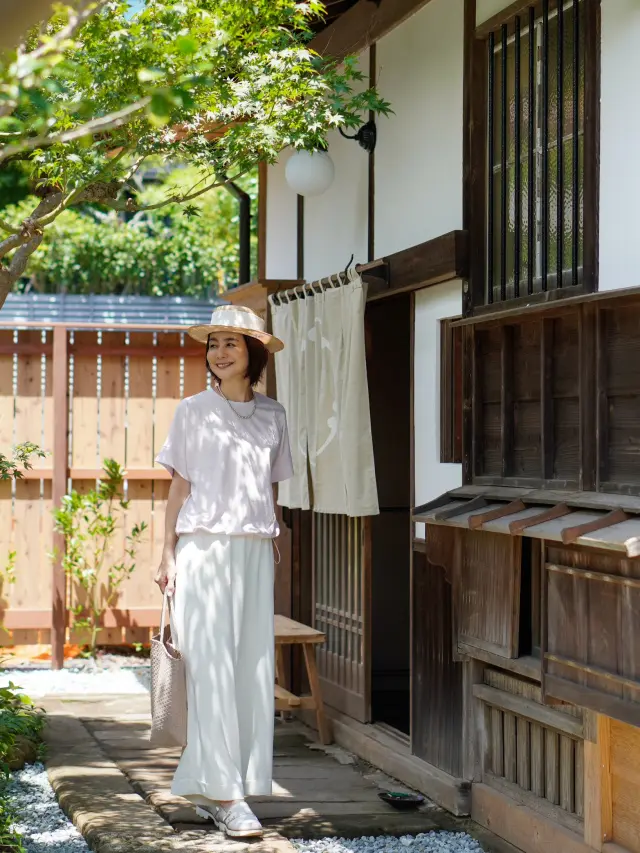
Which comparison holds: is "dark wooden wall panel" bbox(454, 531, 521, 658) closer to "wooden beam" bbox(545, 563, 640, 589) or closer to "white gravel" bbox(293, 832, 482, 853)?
"wooden beam" bbox(545, 563, 640, 589)

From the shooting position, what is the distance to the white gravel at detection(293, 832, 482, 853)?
4707 mm

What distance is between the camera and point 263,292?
7.59 m

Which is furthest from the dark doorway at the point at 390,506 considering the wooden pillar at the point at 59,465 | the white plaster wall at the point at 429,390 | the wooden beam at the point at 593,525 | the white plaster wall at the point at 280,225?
the wooden beam at the point at 593,525

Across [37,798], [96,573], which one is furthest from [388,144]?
[96,573]

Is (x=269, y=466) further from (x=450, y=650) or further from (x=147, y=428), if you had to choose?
(x=147, y=428)

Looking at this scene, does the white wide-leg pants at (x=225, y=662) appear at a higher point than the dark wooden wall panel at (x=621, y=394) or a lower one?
lower

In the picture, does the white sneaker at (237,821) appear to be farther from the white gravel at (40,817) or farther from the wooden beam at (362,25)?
the wooden beam at (362,25)

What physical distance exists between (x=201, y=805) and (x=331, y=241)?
3.56 metres

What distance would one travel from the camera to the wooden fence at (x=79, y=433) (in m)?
9.01

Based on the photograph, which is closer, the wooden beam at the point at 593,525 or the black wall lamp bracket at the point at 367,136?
the wooden beam at the point at 593,525

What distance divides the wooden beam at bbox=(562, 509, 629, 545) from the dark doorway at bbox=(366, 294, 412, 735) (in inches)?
134

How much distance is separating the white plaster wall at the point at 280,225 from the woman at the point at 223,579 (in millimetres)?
2938

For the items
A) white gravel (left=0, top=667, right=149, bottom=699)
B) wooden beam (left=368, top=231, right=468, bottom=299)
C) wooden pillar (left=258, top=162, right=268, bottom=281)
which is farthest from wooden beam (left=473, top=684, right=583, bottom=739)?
wooden pillar (left=258, top=162, right=268, bottom=281)

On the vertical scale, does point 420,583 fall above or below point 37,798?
above
